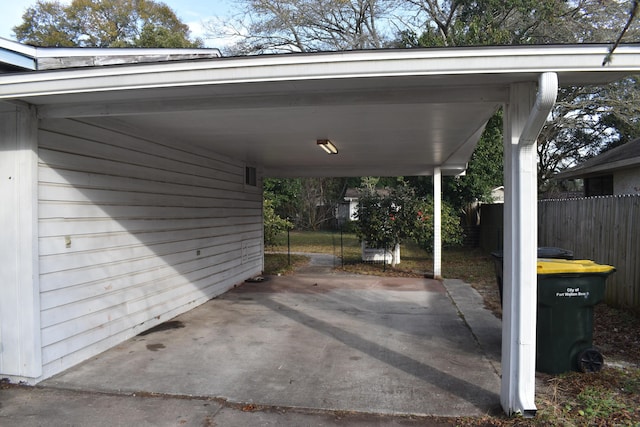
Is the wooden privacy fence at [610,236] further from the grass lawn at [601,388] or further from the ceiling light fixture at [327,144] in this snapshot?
the ceiling light fixture at [327,144]

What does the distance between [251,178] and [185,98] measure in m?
6.36

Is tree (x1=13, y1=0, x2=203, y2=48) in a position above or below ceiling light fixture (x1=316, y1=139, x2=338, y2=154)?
above

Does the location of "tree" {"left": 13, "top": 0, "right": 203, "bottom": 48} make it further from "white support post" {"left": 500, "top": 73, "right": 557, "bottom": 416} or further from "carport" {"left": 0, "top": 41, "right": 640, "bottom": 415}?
"white support post" {"left": 500, "top": 73, "right": 557, "bottom": 416}

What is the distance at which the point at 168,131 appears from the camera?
18.6ft

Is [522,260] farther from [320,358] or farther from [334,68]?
[320,358]

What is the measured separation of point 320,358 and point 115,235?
2.77m

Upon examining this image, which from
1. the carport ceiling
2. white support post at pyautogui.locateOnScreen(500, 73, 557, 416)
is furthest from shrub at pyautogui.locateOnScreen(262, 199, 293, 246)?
white support post at pyautogui.locateOnScreen(500, 73, 557, 416)

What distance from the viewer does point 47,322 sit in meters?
4.10

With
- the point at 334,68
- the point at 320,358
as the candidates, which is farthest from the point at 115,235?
the point at 334,68

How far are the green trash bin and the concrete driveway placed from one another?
2.13 feet

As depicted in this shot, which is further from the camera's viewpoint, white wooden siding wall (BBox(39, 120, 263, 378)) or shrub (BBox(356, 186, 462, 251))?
shrub (BBox(356, 186, 462, 251))

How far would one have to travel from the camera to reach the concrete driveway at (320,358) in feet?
12.4

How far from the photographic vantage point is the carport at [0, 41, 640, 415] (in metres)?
3.24

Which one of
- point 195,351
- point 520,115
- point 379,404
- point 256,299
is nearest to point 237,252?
point 256,299
